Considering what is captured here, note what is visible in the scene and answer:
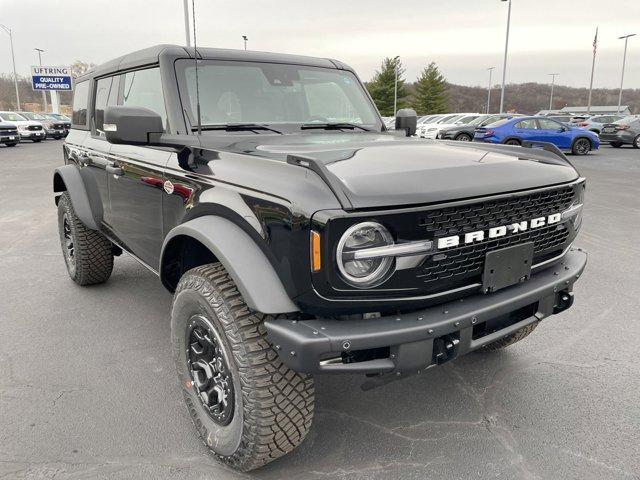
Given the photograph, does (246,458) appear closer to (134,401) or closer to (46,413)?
(134,401)

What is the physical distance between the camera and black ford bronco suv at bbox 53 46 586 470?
1.95m

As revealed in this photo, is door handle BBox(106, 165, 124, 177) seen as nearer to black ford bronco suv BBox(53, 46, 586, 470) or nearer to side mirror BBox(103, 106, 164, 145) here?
black ford bronco suv BBox(53, 46, 586, 470)

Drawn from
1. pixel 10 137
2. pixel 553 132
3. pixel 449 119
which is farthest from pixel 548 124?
pixel 10 137

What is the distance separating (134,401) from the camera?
9.70 ft

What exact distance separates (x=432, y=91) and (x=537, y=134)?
4175 centimetres

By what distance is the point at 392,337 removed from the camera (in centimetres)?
194

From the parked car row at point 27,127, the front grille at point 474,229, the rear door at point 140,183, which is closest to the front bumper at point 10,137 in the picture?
the parked car row at point 27,127

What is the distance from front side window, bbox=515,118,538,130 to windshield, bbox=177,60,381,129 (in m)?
15.8

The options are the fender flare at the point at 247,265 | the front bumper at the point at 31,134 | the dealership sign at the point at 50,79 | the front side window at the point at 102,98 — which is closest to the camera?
the fender flare at the point at 247,265

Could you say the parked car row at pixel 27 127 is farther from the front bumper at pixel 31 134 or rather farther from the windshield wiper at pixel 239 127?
the windshield wiper at pixel 239 127

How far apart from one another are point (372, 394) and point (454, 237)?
4.44 ft

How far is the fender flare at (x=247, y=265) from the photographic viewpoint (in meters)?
1.99

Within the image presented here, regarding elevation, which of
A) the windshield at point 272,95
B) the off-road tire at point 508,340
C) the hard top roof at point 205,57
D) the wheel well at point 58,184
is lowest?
the off-road tire at point 508,340

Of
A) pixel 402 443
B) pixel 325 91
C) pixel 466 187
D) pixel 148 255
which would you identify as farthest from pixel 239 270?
pixel 325 91
